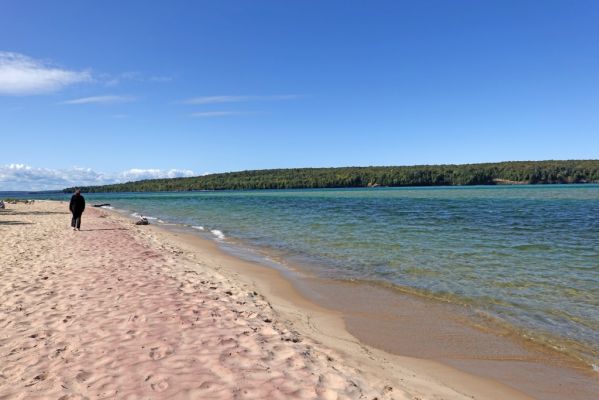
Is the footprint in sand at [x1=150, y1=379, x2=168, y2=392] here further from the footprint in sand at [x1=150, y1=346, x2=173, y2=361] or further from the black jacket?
the black jacket

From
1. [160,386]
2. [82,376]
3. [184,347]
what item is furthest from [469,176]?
[82,376]

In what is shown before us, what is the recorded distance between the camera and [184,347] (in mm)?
5582

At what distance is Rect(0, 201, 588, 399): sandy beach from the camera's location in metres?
4.51

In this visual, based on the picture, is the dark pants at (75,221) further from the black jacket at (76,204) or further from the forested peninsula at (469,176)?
the forested peninsula at (469,176)

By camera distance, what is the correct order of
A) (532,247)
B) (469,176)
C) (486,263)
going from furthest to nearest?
1. (469,176)
2. (532,247)
3. (486,263)

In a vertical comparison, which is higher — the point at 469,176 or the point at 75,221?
the point at 469,176

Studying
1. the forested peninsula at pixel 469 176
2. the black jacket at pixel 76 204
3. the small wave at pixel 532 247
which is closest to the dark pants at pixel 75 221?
the black jacket at pixel 76 204

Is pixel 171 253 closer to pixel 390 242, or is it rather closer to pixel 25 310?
pixel 25 310

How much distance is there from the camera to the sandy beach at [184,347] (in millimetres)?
4512

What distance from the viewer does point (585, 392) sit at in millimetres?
5312

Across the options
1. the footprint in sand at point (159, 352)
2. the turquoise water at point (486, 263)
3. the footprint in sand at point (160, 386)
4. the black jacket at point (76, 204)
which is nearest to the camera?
the footprint in sand at point (160, 386)

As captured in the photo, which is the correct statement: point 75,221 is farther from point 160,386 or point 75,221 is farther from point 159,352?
point 160,386

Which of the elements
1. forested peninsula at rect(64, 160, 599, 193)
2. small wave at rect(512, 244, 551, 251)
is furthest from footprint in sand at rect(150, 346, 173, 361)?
forested peninsula at rect(64, 160, 599, 193)

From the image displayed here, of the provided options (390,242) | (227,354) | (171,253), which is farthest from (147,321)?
(390,242)
